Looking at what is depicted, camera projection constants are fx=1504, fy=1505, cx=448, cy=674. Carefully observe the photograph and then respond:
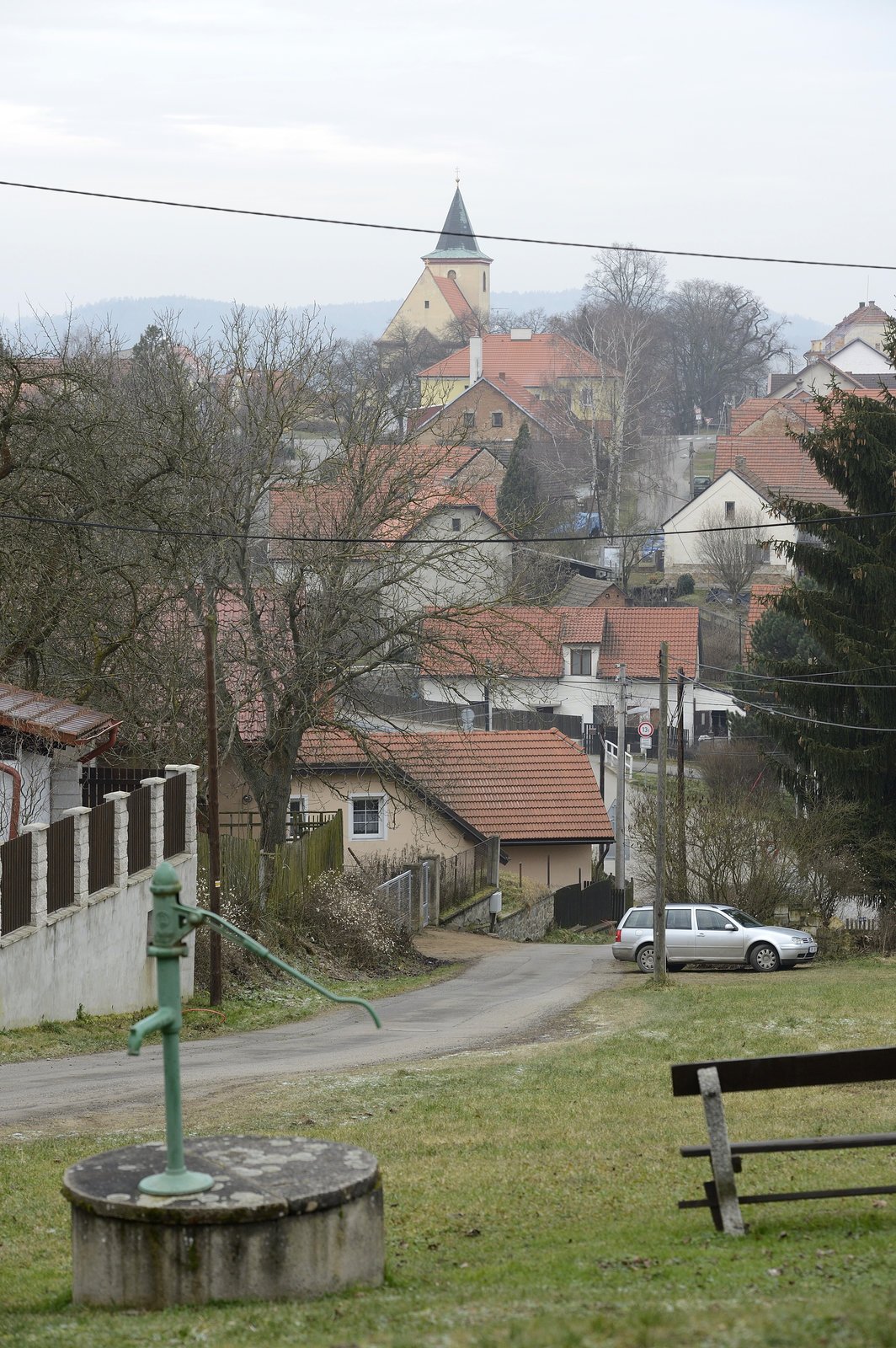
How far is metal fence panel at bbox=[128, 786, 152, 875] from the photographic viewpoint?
18.5 m

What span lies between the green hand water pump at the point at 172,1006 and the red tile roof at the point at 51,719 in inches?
484

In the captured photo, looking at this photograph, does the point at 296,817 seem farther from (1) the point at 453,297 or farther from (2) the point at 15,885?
(1) the point at 453,297

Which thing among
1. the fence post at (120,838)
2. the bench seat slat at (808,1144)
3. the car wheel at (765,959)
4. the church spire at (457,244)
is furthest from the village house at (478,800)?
the church spire at (457,244)

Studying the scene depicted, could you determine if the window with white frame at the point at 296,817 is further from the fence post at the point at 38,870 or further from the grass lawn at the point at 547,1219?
the grass lawn at the point at 547,1219

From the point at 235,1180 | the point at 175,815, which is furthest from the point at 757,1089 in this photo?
the point at 175,815

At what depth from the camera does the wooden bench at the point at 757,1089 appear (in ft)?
22.5

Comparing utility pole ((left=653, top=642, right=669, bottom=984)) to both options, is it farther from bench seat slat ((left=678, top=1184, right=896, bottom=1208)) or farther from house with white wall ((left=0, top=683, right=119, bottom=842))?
bench seat slat ((left=678, top=1184, right=896, bottom=1208))

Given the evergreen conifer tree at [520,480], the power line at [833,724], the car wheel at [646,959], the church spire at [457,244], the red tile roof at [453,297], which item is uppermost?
the church spire at [457,244]

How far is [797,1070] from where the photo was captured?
23.1ft

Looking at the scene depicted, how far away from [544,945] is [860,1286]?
31.1 m

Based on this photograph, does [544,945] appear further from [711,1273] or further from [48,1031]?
[711,1273]

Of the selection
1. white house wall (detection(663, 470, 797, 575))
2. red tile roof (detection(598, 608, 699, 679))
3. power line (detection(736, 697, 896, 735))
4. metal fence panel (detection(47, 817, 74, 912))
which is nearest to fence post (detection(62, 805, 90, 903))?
metal fence panel (detection(47, 817, 74, 912))

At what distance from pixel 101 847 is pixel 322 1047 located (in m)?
3.56

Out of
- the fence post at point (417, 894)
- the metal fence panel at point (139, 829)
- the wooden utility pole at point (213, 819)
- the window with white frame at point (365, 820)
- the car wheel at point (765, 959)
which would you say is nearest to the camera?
the metal fence panel at point (139, 829)
